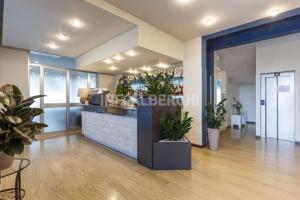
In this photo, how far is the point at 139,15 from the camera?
3277mm

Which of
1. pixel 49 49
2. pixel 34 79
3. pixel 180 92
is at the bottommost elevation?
pixel 180 92

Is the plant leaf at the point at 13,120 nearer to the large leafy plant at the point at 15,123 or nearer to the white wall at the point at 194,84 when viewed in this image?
the large leafy plant at the point at 15,123

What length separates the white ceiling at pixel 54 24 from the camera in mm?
2820

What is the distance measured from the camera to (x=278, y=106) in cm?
532

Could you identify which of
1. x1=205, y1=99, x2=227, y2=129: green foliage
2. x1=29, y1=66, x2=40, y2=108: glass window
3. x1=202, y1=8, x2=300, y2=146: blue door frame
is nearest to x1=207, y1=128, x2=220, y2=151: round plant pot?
x1=205, y1=99, x2=227, y2=129: green foliage

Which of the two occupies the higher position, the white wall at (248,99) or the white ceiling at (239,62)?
the white ceiling at (239,62)

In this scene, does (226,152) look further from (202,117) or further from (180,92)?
(180,92)

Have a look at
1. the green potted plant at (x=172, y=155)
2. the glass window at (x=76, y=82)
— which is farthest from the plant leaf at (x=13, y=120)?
the glass window at (x=76, y=82)

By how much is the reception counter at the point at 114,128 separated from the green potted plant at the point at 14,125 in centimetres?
224

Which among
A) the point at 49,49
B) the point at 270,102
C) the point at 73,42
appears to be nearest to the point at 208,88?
the point at 270,102

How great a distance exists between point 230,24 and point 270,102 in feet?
10.9

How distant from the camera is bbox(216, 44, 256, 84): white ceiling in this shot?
6.04m

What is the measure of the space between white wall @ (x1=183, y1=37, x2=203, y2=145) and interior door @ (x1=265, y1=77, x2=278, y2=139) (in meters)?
2.82

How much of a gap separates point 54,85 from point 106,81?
6.99 feet
